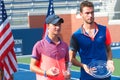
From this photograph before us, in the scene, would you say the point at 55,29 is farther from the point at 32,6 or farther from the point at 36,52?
the point at 32,6

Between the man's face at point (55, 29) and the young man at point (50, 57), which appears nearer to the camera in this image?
the man's face at point (55, 29)

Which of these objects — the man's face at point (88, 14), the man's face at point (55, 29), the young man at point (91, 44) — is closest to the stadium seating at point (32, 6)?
the young man at point (91, 44)

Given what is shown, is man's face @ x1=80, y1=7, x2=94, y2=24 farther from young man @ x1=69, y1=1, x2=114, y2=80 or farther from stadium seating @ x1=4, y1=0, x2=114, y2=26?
stadium seating @ x1=4, y1=0, x2=114, y2=26

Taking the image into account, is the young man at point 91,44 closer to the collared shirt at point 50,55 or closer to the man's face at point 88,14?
the man's face at point 88,14

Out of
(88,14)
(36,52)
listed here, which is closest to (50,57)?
(36,52)

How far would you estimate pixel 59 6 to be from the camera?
28.6 metres

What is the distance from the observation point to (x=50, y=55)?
15.7 feet

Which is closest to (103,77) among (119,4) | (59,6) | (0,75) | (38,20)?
(0,75)

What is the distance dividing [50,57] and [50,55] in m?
0.03

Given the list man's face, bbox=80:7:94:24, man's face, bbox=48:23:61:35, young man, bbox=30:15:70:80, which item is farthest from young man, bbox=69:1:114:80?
man's face, bbox=48:23:61:35

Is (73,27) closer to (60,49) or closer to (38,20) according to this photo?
(38,20)

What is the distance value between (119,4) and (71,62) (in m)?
26.3

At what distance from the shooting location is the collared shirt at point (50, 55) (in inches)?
188

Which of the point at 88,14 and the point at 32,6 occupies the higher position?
the point at 88,14
